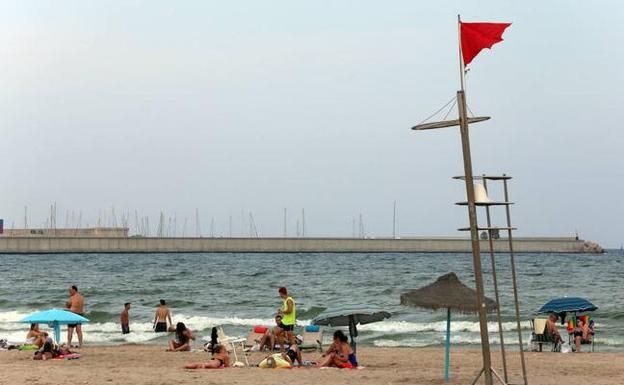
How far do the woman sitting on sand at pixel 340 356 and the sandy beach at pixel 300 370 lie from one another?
340 millimetres

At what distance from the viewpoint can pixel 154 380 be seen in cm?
1501

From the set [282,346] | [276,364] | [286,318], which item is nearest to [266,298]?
[286,318]

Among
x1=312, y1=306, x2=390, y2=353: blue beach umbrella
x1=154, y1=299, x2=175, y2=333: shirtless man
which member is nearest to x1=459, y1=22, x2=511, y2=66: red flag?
x1=312, y1=306, x2=390, y2=353: blue beach umbrella

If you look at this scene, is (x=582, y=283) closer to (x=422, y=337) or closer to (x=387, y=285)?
(x=387, y=285)

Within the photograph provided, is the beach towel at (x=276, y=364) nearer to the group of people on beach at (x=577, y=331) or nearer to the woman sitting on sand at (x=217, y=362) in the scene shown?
the woman sitting on sand at (x=217, y=362)

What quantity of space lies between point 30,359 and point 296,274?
171 ft

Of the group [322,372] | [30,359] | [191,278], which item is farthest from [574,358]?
[191,278]

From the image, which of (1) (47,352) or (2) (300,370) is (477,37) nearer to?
(2) (300,370)

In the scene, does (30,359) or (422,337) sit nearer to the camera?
(30,359)

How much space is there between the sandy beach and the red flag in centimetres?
604

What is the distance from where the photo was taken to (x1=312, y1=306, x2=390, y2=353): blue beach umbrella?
17.6 meters

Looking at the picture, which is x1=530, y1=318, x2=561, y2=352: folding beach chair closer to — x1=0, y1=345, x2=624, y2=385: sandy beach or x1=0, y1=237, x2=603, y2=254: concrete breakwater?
x1=0, y1=345, x2=624, y2=385: sandy beach

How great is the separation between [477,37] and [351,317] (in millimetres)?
8147

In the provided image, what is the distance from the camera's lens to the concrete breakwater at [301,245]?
121381 millimetres
